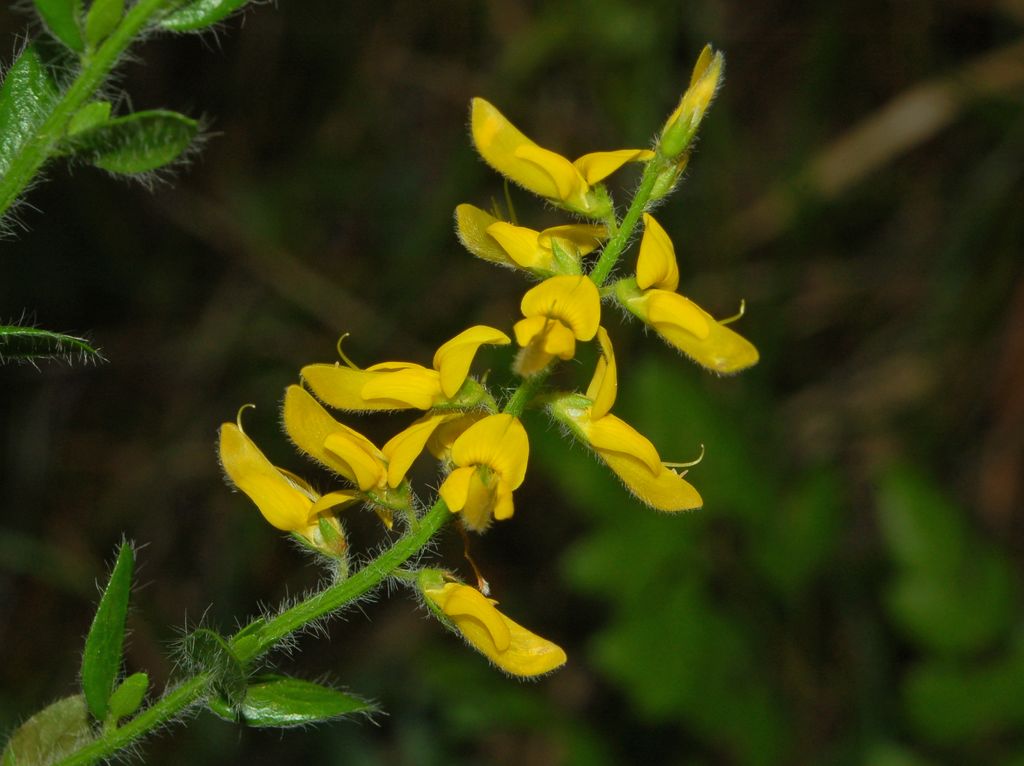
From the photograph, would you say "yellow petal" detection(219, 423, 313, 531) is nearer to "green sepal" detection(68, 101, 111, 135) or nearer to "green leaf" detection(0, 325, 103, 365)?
"green leaf" detection(0, 325, 103, 365)

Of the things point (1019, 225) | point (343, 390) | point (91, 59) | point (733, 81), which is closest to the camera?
point (91, 59)

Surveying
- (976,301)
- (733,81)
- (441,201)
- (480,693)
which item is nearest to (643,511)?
(480,693)

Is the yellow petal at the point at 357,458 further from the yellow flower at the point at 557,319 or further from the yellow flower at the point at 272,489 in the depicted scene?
the yellow flower at the point at 557,319

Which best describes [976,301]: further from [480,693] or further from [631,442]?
[631,442]

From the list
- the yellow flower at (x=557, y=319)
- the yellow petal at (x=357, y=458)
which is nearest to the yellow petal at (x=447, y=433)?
the yellow petal at (x=357, y=458)

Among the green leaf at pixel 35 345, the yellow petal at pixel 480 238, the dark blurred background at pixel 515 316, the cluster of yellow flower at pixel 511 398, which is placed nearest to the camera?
the green leaf at pixel 35 345

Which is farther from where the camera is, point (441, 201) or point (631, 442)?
point (441, 201)
